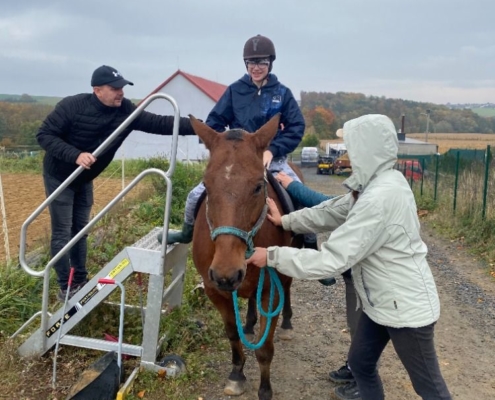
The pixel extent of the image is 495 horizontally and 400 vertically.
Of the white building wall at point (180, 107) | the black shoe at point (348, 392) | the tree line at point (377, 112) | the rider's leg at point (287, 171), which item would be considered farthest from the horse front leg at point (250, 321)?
the tree line at point (377, 112)

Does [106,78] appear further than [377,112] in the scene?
No

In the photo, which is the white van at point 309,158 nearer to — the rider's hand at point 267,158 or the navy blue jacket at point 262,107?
the navy blue jacket at point 262,107

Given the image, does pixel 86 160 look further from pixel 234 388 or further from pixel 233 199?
pixel 234 388

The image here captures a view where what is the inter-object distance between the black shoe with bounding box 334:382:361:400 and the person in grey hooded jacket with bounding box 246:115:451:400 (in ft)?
3.82

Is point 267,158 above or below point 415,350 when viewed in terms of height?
above

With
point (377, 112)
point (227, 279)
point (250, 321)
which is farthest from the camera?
point (377, 112)

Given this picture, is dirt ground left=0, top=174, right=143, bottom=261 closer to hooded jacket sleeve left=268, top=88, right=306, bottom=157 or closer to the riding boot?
the riding boot

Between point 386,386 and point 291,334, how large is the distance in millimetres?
1207

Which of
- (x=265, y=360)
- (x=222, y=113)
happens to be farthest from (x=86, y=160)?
(x=265, y=360)

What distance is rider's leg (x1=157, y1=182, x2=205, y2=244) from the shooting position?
3563 mm

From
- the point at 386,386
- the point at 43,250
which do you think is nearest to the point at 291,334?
the point at 386,386

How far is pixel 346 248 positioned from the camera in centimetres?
242

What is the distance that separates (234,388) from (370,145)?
226 cm

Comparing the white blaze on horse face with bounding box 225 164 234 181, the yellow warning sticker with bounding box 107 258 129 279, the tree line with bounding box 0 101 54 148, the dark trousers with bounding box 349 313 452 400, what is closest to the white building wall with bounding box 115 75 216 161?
the tree line with bounding box 0 101 54 148
